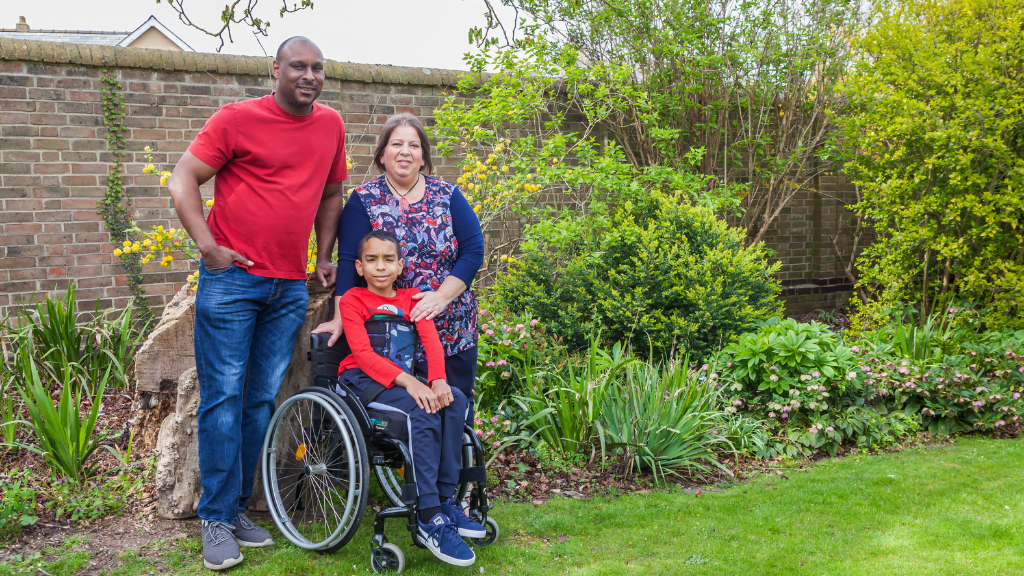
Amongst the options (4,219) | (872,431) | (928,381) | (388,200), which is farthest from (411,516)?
(4,219)

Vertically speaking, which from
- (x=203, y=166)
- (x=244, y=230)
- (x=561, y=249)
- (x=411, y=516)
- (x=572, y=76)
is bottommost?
(x=411, y=516)

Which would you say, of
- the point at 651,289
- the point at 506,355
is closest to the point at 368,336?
the point at 506,355

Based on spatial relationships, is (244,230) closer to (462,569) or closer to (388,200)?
(388,200)

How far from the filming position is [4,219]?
492 centimetres

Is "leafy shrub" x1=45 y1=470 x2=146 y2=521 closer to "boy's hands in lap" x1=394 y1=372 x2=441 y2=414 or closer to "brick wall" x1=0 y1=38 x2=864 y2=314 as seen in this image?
"boy's hands in lap" x1=394 y1=372 x2=441 y2=414

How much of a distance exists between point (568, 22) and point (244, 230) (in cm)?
488

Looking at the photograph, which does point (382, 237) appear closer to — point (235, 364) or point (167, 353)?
point (235, 364)

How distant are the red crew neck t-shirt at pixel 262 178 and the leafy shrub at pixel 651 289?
6.89 ft

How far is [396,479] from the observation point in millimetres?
3367

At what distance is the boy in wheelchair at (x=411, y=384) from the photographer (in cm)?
267

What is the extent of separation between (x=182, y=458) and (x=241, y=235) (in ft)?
3.63

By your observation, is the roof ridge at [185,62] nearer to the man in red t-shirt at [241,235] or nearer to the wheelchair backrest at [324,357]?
→ the man in red t-shirt at [241,235]

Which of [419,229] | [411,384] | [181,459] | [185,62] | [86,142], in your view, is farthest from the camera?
[185,62]

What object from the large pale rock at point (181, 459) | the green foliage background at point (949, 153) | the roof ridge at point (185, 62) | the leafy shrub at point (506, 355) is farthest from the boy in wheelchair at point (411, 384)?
the green foliage background at point (949, 153)
